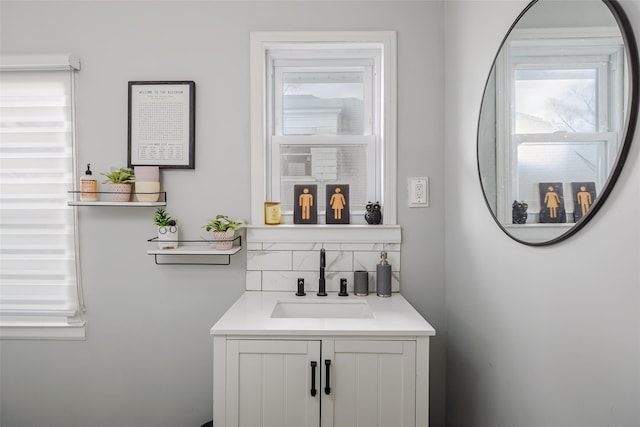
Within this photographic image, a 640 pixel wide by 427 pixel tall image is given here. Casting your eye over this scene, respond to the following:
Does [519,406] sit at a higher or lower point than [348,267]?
lower

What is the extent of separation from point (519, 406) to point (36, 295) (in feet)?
7.44

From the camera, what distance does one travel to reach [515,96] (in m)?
1.22

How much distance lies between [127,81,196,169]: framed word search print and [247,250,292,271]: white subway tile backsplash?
564mm

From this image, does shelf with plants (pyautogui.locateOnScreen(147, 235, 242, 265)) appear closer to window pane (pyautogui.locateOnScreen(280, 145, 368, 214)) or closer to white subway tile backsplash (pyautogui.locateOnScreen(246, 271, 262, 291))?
white subway tile backsplash (pyautogui.locateOnScreen(246, 271, 262, 291))

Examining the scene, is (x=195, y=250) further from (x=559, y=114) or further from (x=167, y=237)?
(x=559, y=114)

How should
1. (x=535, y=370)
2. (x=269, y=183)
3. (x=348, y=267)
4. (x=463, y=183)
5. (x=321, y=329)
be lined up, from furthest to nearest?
(x=269, y=183) < (x=348, y=267) < (x=463, y=183) < (x=321, y=329) < (x=535, y=370)

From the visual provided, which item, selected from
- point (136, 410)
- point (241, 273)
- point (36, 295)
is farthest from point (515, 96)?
point (36, 295)

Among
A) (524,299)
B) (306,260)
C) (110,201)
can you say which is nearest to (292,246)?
(306,260)

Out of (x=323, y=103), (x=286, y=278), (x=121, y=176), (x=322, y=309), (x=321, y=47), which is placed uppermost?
(x=321, y=47)

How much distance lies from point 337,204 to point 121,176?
1.09m

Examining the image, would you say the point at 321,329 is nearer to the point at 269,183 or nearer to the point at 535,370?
the point at 535,370

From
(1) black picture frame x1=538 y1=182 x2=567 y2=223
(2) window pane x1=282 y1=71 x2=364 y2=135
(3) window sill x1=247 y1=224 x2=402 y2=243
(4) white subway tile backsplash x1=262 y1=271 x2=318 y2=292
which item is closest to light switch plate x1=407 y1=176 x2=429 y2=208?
(3) window sill x1=247 y1=224 x2=402 y2=243

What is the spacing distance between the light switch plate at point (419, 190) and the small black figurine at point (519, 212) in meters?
0.72

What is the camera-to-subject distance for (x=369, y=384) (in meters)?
1.37
